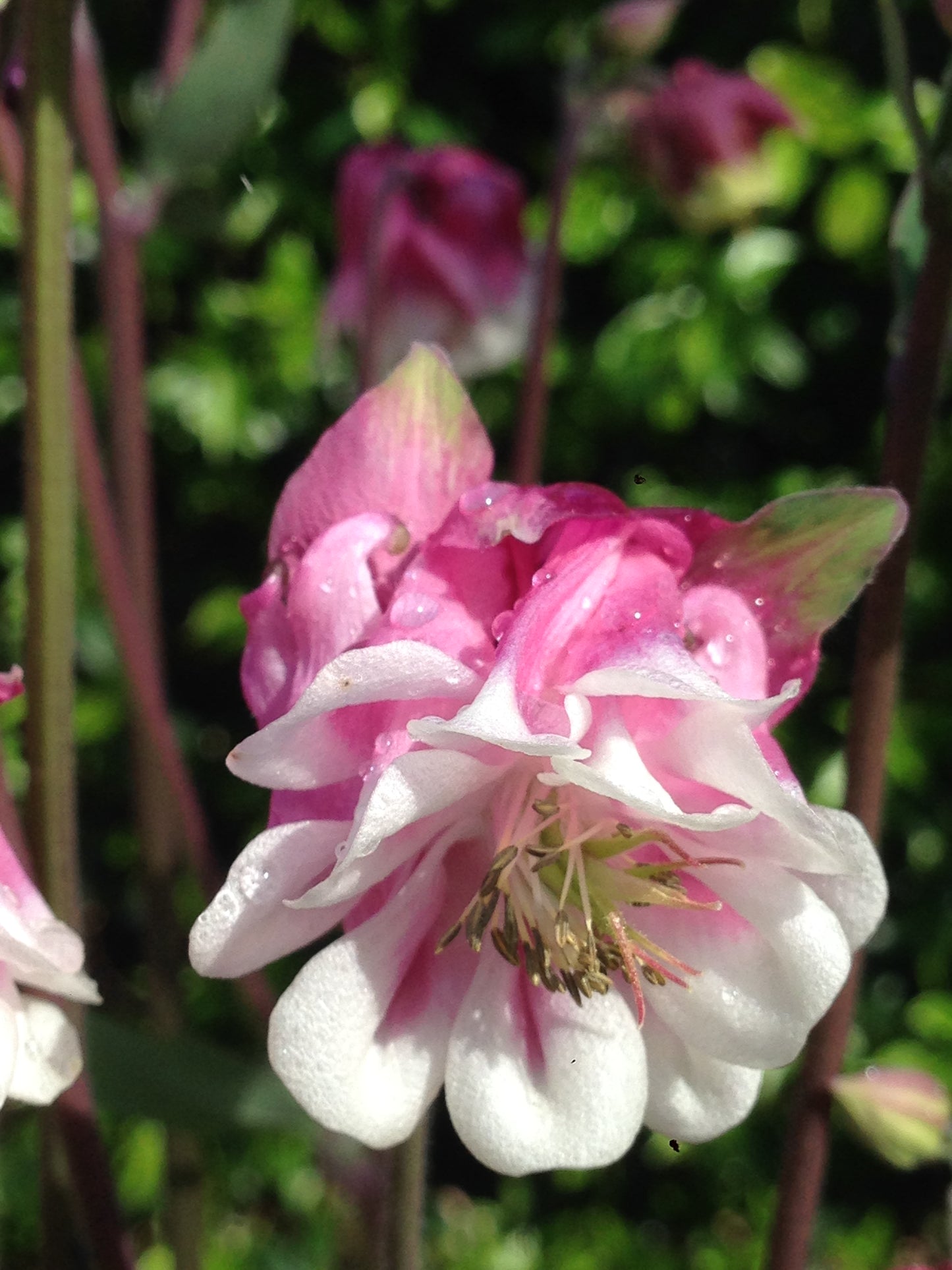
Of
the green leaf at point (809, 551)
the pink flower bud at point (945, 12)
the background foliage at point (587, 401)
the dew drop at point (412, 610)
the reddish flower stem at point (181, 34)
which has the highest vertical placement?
the pink flower bud at point (945, 12)

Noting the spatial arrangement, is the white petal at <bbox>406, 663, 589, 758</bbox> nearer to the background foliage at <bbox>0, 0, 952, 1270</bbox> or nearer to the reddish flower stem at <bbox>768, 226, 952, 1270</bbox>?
the reddish flower stem at <bbox>768, 226, 952, 1270</bbox>

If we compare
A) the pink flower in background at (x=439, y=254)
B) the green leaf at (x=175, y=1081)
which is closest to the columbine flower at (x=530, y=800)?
the green leaf at (x=175, y=1081)

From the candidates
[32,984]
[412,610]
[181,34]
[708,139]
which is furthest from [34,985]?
[708,139]

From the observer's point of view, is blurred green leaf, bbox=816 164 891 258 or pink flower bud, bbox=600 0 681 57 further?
blurred green leaf, bbox=816 164 891 258

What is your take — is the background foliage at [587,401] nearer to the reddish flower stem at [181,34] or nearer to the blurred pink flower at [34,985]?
the reddish flower stem at [181,34]

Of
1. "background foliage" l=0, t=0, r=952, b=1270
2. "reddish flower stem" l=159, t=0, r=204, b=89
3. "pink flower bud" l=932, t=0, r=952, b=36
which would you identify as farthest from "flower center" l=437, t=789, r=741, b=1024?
"background foliage" l=0, t=0, r=952, b=1270

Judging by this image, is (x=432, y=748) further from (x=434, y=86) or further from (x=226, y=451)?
(x=434, y=86)

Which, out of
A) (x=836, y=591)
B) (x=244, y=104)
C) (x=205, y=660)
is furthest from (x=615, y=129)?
(x=205, y=660)
